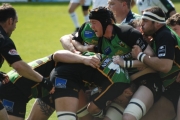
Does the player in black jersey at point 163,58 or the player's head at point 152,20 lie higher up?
the player's head at point 152,20

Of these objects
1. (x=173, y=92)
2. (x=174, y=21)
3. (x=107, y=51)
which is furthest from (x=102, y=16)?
(x=173, y=92)

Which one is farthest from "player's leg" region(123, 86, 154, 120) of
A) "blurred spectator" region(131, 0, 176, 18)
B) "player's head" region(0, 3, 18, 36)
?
"blurred spectator" region(131, 0, 176, 18)

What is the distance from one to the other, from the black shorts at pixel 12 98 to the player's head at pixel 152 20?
170 centimetres

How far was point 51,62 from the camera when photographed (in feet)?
20.7

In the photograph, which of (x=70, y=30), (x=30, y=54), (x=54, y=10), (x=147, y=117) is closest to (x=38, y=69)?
(x=147, y=117)

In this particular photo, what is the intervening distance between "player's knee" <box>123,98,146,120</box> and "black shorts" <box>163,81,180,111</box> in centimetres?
50

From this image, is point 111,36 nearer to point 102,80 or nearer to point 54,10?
point 102,80

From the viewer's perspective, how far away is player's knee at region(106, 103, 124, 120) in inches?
246

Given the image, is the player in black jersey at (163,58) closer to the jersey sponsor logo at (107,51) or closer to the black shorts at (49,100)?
the jersey sponsor logo at (107,51)

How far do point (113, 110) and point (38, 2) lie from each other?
17.2 m

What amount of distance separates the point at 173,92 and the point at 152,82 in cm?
39

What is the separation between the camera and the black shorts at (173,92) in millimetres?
6316

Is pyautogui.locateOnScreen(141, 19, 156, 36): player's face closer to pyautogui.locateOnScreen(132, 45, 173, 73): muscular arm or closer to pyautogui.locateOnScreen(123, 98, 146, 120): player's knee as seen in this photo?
pyautogui.locateOnScreen(132, 45, 173, 73): muscular arm

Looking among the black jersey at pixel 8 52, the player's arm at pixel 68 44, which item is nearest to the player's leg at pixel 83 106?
the player's arm at pixel 68 44
